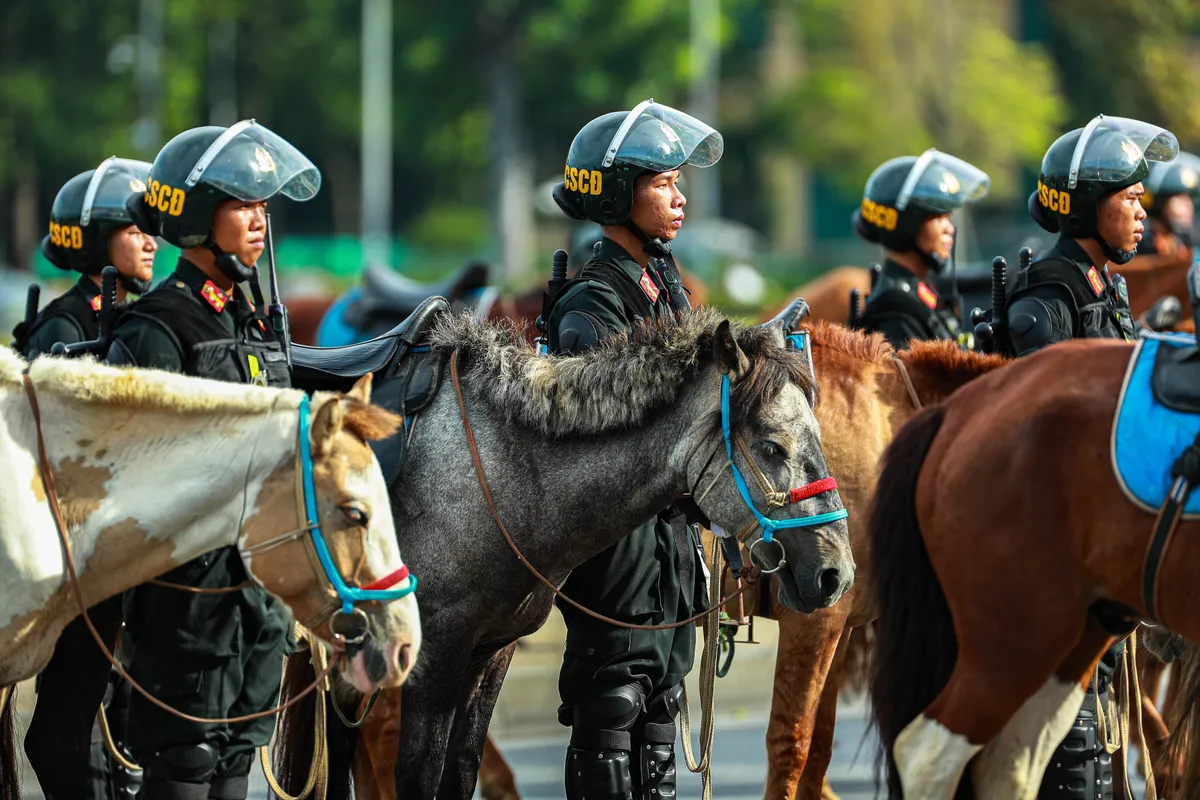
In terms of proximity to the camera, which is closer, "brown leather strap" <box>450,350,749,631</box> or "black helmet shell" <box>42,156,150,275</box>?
"brown leather strap" <box>450,350,749,631</box>

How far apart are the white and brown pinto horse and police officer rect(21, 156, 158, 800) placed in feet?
3.01

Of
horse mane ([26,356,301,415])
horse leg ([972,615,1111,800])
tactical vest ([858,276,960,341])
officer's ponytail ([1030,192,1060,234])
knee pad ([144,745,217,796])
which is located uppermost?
officer's ponytail ([1030,192,1060,234])

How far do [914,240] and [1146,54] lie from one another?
30478 millimetres

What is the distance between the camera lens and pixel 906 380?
737 cm

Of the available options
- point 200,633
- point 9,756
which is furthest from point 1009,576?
point 9,756

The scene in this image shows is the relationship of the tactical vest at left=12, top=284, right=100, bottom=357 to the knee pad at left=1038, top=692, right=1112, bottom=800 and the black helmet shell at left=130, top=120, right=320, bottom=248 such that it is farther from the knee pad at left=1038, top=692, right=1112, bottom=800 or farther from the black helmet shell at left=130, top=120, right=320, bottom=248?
the knee pad at left=1038, top=692, right=1112, bottom=800

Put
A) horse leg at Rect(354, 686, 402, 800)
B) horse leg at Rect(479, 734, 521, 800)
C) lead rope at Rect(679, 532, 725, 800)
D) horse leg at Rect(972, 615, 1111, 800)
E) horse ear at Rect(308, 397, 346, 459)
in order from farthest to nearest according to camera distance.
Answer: horse leg at Rect(479, 734, 521, 800), horse leg at Rect(354, 686, 402, 800), lead rope at Rect(679, 532, 725, 800), horse leg at Rect(972, 615, 1111, 800), horse ear at Rect(308, 397, 346, 459)

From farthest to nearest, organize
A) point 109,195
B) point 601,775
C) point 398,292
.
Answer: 1. point 398,292
2. point 109,195
3. point 601,775

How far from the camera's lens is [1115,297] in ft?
23.2

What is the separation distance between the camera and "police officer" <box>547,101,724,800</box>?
6215 mm

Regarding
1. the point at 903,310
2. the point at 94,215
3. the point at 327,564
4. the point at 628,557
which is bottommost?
the point at 628,557

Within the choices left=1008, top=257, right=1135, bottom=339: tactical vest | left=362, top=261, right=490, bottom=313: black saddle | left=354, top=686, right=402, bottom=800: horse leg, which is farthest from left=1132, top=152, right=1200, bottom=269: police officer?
left=354, top=686, right=402, bottom=800: horse leg

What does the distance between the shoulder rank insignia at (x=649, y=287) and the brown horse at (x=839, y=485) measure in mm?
1037

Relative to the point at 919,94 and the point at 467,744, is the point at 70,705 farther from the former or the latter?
the point at 919,94
